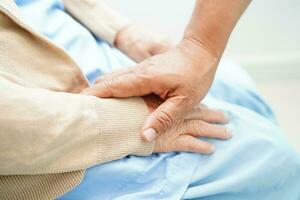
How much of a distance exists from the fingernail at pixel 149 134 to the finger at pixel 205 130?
7cm

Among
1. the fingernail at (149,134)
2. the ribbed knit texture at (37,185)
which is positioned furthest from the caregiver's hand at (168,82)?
the ribbed knit texture at (37,185)

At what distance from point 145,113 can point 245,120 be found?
193 mm

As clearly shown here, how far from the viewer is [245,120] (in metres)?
0.71

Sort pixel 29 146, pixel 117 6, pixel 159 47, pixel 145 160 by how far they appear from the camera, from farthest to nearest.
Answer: pixel 117 6
pixel 159 47
pixel 145 160
pixel 29 146

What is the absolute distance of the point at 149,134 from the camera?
61 cm

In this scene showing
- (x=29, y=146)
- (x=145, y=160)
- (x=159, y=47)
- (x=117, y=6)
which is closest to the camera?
(x=29, y=146)

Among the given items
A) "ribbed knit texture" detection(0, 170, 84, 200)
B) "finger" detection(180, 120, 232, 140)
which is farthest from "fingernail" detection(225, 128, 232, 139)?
"ribbed knit texture" detection(0, 170, 84, 200)

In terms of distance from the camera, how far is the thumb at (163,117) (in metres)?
0.62

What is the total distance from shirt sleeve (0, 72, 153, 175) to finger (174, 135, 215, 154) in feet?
0.16

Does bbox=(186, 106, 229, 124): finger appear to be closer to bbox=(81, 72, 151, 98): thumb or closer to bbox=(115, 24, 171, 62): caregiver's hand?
bbox=(81, 72, 151, 98): thumb

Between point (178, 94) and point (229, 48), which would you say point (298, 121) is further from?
point (178, 94)

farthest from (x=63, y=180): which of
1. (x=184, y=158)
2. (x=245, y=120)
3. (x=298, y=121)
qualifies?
(x=298, y=121)

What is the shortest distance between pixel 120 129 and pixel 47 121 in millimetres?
119

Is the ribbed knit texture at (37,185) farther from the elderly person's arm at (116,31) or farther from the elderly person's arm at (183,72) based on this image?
the elderly person's arm at (116,31)
